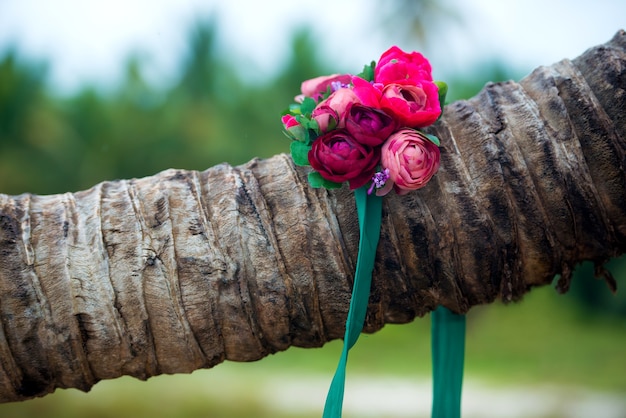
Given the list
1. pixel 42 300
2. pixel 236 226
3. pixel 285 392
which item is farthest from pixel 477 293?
pixel 285 392

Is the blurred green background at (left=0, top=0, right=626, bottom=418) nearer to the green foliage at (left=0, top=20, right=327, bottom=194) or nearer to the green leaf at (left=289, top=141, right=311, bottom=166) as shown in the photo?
the green foliage at (left=0, top=20, right=327, bottom=194)

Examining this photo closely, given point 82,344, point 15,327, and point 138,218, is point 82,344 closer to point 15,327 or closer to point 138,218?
point 15,327

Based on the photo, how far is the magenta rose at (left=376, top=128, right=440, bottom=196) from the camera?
0.95 meters

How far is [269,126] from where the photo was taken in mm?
5332

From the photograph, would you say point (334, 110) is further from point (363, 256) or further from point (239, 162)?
point (239, 162)

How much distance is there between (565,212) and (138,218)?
66 centimetres

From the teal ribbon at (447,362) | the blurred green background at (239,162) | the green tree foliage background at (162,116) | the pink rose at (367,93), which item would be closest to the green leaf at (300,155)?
the pink rose at (367,93)

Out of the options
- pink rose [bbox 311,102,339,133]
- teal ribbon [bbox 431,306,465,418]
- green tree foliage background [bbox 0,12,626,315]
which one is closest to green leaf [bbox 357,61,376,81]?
pink rose [bbox 311,102,339,133]

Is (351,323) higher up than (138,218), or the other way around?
(138,218)

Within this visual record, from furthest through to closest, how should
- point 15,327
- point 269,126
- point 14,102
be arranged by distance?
point 269,126
point 14,102
point 15,327

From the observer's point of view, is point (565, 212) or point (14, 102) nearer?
point (565, 212)

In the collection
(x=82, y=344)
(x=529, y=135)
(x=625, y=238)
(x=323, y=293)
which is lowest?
(x=82, y=344)

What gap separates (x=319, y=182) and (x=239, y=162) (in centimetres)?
407

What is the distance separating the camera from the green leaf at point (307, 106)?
108 cm
